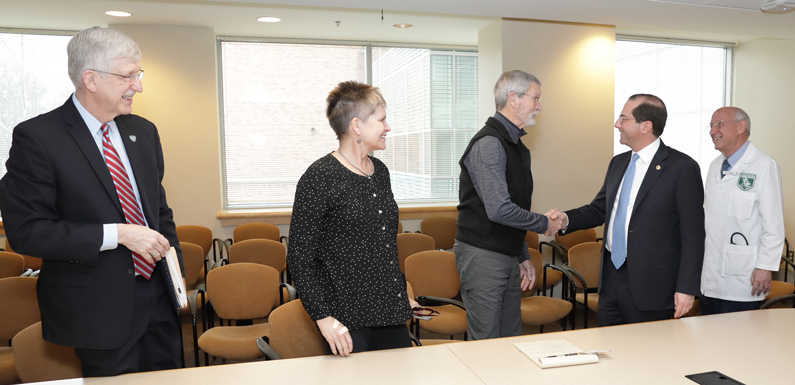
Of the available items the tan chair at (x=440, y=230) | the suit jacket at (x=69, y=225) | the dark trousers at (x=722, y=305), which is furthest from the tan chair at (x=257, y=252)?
the dark trousers at (x=722, y=305)

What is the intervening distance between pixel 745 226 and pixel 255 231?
436 cm

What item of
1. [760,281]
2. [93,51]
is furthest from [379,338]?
[760,281]

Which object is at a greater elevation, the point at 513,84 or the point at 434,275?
the point at 513,84

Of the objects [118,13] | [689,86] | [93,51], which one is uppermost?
[118,13]

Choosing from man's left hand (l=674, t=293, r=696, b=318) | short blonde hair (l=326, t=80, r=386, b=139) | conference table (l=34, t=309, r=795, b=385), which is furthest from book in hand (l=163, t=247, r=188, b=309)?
man's left hand (l=674, t=293, r=696, b=318)

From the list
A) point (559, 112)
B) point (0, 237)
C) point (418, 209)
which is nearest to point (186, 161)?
point (0, 237)

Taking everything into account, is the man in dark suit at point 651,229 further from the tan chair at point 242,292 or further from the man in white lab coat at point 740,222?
the tan chair at point 242,292

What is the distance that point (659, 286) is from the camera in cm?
252

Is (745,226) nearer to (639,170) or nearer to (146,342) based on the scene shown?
(639,170)

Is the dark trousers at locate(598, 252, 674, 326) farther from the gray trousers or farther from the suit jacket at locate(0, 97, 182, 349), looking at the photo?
the suit jacket at locate(0, 97, 182, 349)

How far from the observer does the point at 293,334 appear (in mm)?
2449

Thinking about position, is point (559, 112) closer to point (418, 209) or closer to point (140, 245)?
point (418, 209)

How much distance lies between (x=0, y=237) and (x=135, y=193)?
4887 millimetres

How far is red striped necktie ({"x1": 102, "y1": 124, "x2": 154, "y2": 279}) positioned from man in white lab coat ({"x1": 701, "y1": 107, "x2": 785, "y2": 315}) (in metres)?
3.24
